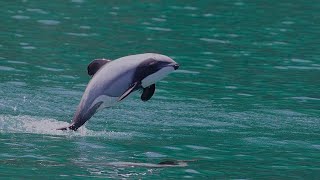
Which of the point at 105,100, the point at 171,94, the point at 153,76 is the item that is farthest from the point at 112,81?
the point at 171,94

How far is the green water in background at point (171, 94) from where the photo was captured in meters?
16.3

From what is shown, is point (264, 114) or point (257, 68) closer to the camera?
point (264, 114)

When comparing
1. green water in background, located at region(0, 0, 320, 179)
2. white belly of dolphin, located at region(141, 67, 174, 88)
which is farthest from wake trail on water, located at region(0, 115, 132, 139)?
white belly of dolphin, located at region(141, 67, 174, 88)

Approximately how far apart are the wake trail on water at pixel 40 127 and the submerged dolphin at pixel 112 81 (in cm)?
92

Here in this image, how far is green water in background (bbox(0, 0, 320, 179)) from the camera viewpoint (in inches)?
642

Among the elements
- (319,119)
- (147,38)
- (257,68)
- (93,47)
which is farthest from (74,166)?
(147,38)

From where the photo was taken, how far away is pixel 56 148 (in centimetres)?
1673

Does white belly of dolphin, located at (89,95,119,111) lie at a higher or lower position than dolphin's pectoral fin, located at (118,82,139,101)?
lower

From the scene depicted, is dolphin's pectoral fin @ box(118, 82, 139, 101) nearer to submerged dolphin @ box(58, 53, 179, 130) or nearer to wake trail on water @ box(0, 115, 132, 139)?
submerged dolphin @ box(58, 53, 179, 130)

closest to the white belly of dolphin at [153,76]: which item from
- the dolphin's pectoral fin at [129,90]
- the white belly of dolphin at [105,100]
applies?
the dolphin's pectoral fin at [129,90]

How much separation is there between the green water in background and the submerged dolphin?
0.55 metres

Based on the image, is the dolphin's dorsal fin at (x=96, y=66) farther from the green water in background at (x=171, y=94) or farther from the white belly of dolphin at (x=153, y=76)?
the green water in background at (x=171, y=94)

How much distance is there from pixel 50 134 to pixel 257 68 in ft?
34.1

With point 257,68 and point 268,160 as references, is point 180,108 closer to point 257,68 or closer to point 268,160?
point 268,160
